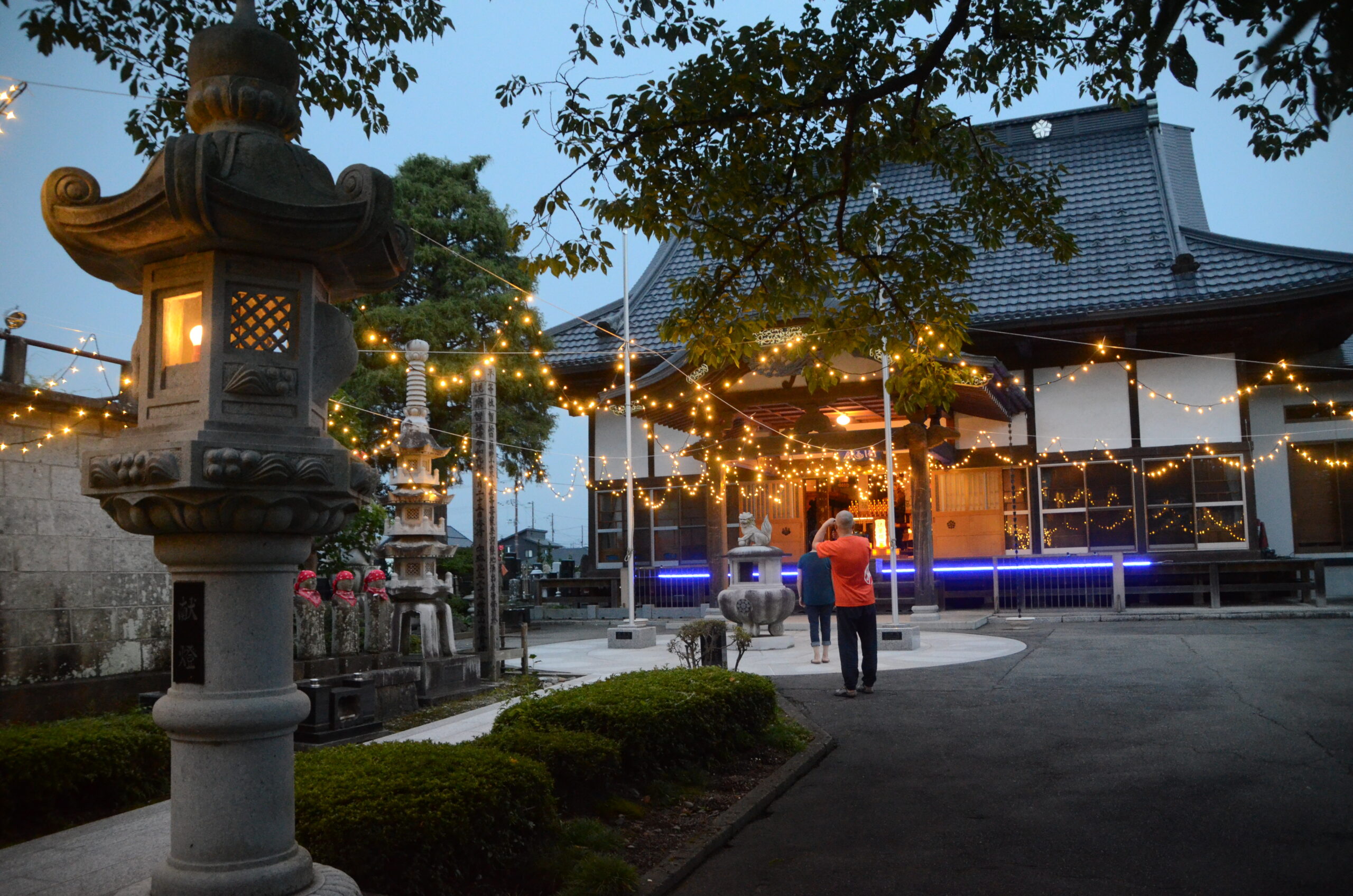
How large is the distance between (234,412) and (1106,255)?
70.9 feet

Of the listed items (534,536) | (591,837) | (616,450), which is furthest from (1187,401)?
(534,536)

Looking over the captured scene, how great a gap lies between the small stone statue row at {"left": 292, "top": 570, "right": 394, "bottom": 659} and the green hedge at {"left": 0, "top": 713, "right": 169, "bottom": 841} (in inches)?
127

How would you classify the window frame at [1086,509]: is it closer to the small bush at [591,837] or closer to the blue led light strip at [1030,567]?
the blue led light strip at [1030,567]

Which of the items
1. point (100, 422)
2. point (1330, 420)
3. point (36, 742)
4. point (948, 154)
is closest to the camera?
point (36, 742)

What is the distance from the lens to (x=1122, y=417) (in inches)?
794

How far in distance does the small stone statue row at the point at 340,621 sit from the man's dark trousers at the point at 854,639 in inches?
189

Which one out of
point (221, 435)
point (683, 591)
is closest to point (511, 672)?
point (221, 435)

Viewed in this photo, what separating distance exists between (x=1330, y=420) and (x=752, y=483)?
1182cm

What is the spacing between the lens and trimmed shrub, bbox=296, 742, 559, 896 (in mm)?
3920

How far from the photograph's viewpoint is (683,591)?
923 inches

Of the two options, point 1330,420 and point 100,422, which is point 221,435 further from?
point 1330,420

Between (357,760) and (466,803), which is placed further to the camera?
(357,760)

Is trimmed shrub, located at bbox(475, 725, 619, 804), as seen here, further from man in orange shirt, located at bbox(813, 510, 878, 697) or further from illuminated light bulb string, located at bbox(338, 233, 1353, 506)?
illuminated light bulb string, located at bbox(338, 233, 1353, 506)

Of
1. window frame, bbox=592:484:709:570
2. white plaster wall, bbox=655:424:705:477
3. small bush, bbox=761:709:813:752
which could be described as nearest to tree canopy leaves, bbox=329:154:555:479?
window frame, bbox=592:484:709:570
